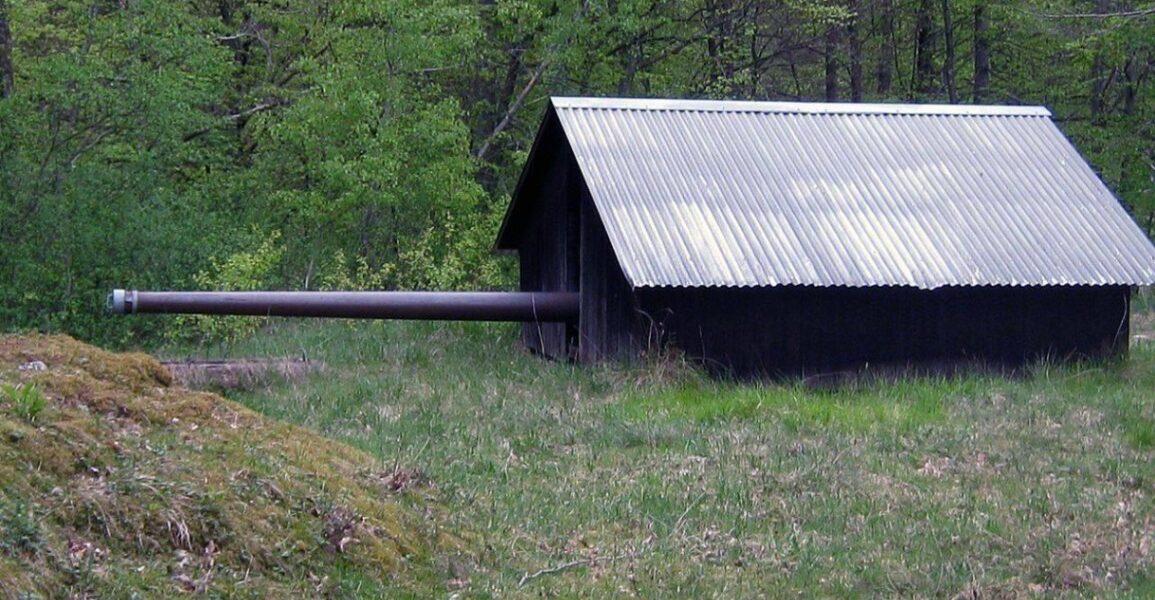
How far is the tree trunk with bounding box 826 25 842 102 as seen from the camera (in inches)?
1224

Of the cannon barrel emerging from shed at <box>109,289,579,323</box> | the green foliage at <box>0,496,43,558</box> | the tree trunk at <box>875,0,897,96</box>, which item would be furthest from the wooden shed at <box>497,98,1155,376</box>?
the tree trunk at <box>875,0,897,96</box>

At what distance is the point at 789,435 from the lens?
36.5 ft

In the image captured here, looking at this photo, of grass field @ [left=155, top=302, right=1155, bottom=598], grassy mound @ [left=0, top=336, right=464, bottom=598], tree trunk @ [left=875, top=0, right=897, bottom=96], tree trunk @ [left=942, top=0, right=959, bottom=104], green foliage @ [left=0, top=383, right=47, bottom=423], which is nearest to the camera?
grassy mound @ [left=0, top=336, right=464, bottom=598]

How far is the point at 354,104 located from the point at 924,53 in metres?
15.9

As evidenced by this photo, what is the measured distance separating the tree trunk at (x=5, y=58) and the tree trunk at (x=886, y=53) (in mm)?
19303

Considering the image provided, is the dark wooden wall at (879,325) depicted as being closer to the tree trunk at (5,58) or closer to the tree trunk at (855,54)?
the tree trunk at (5,58)

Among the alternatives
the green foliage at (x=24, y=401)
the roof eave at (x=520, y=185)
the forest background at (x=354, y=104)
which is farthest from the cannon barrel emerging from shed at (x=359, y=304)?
the green foliage at (x=24, y=401)

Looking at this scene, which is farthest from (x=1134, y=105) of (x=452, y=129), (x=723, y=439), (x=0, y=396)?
(x=0, y=396)

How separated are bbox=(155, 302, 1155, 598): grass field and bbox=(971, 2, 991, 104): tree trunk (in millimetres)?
17403

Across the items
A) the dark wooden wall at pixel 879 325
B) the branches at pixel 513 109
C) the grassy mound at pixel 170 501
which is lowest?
the dark wooden wall at pixel 879 325

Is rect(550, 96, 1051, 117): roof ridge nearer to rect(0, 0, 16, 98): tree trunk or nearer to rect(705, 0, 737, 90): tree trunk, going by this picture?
rect(705, 0, 737, 90): tree trunk

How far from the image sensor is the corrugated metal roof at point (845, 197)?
14.3 meters

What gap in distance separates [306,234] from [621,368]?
1225 cm

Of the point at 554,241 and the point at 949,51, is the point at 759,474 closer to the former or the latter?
the point at 554,241
